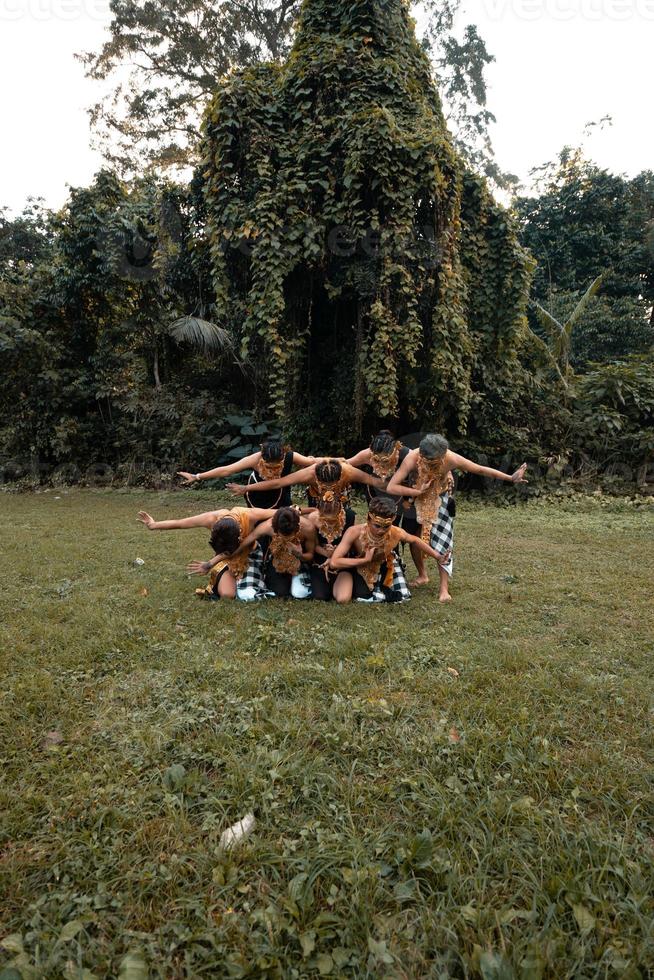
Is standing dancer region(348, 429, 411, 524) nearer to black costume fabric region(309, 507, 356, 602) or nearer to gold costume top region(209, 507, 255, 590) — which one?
black costume fabric region(309, 507, 356, 602)

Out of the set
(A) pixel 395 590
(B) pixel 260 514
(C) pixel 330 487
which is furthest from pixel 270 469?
(A) pixel 395 590

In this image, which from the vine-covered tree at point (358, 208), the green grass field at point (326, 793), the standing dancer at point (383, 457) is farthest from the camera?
the vine-covered tree at point (358, 208)

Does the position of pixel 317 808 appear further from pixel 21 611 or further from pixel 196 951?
pixel 21 611

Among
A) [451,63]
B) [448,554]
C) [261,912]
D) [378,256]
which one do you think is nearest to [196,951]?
[261,912]

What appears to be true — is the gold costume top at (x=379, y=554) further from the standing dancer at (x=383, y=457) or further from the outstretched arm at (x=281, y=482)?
the outstretched arm at (x=281, y=482)

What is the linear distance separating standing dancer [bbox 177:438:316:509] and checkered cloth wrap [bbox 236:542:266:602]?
61 centimetres

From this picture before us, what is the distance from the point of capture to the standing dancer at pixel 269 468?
532 cm

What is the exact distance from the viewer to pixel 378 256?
1002 centimetres

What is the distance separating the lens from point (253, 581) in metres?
5.04

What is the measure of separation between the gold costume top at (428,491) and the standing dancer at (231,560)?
1.43 metres

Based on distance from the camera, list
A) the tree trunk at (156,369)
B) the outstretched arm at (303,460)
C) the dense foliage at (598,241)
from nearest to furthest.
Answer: the outstretched arm at (303,460) → the tree trunk at (156,369) → the dense foliage at (598,241)

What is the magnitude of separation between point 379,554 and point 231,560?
129 centimetres

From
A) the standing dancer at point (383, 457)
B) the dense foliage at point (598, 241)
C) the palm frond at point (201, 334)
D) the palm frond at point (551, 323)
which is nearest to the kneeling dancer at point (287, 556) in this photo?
the standing dancer at point (383, 457)

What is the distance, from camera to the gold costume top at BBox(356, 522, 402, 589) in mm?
4848
